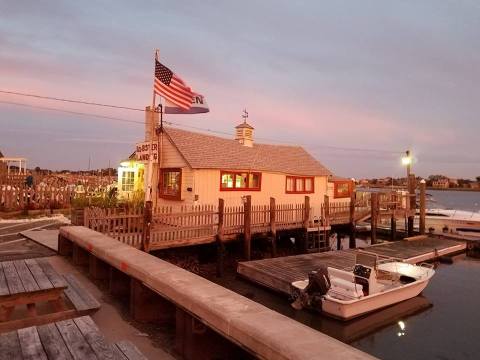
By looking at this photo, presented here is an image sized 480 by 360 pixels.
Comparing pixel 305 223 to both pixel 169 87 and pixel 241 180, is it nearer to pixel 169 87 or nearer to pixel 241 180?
pixel 241 180

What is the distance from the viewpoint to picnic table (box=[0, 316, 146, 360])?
3.43 m

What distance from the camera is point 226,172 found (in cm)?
1892

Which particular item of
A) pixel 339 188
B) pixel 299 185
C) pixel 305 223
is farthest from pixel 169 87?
pixel 339 188

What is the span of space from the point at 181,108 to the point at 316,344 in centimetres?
1400

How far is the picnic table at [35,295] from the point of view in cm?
517

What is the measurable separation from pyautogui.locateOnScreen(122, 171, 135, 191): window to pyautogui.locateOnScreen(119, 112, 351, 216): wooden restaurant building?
1.23 ft

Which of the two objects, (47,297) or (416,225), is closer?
(47,297)

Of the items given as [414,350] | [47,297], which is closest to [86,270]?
[47,297]

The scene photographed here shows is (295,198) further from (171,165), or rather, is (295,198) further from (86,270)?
(86,270)

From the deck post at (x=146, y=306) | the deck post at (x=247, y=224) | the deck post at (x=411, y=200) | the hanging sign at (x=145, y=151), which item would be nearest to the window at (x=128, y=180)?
the hanging sign at (x=145, y=151)

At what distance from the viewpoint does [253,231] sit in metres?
17.2

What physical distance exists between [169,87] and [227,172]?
5.36m

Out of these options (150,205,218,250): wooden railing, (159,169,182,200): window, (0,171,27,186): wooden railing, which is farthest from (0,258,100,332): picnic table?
(0,171,27,186): wooden railing

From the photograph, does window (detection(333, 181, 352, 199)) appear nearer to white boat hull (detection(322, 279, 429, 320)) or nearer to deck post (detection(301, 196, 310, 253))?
deck post (detection(301, 196, 310, 253))
